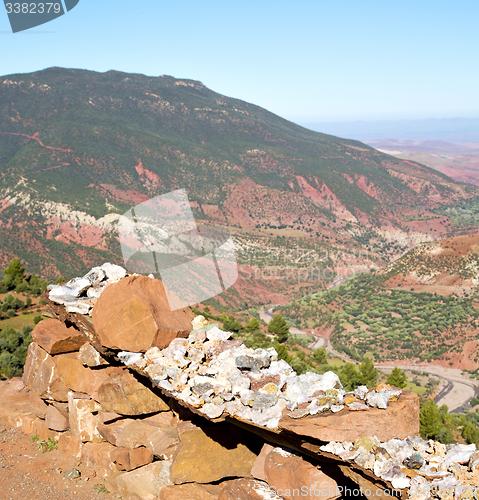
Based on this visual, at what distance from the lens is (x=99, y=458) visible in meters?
8.36

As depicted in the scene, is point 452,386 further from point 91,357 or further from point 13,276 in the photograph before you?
point 91,357

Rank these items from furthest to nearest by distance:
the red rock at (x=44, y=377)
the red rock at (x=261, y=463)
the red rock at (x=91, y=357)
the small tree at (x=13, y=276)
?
1. the small tree at (x=13, y=276)
2. the red rock at (x=44, y=377)
3. the red rock at (x=91, y=357)
4. the red rock at (x=261, y=463)

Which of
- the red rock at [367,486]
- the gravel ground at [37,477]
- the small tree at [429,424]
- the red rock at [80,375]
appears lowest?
the small tree at [429,424]

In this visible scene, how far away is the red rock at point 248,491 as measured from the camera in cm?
623

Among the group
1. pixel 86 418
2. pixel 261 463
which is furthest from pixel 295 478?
pixel 86 418

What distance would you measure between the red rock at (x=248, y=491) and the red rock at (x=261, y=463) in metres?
0.09

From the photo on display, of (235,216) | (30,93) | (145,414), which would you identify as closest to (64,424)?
(145,414)

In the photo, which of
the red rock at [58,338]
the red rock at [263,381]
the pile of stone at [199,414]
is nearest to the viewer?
the pile of stone at [199,414]

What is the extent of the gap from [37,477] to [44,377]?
2.00m

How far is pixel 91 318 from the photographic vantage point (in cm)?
808

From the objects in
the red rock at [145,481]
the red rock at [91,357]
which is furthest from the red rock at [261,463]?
the red rock at [91,357]

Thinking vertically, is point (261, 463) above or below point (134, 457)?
above

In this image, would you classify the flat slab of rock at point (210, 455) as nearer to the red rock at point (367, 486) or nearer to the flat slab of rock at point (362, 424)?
the flat slab of rock at point (362, 424)

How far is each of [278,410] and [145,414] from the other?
338cm
